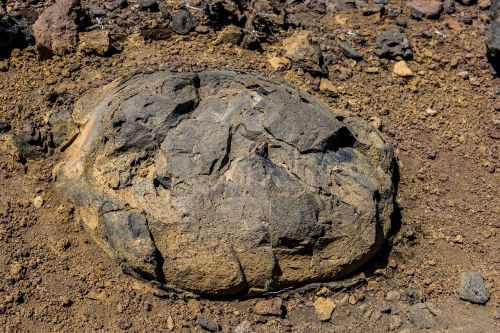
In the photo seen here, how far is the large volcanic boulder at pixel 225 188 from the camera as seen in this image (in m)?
3.76

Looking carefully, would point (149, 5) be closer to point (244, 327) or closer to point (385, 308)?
point (244, 327)

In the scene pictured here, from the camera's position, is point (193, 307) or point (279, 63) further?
point (279, 63)

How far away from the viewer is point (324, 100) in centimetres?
493

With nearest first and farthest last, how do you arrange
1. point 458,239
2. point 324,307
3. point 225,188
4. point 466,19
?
point 225,188 → point 324,307 → point 458,239 → point 466,19

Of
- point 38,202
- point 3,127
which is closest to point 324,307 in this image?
point 38,202

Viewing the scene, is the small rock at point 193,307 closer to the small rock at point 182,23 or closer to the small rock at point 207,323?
the small rock at point 207,323

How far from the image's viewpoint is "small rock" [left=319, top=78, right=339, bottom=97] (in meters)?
4.97

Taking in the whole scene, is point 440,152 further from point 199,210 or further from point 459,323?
point 199,210

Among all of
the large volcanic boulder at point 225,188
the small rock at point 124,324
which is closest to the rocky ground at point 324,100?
the small rock at point 124,324

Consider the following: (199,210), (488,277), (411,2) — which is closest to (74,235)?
(199,210)

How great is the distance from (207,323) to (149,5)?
2.63m

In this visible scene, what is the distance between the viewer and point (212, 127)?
3.94 metres

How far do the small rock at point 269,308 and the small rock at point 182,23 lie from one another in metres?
2.25

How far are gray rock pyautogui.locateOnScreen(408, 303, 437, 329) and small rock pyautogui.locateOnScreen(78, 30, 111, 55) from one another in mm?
2829
